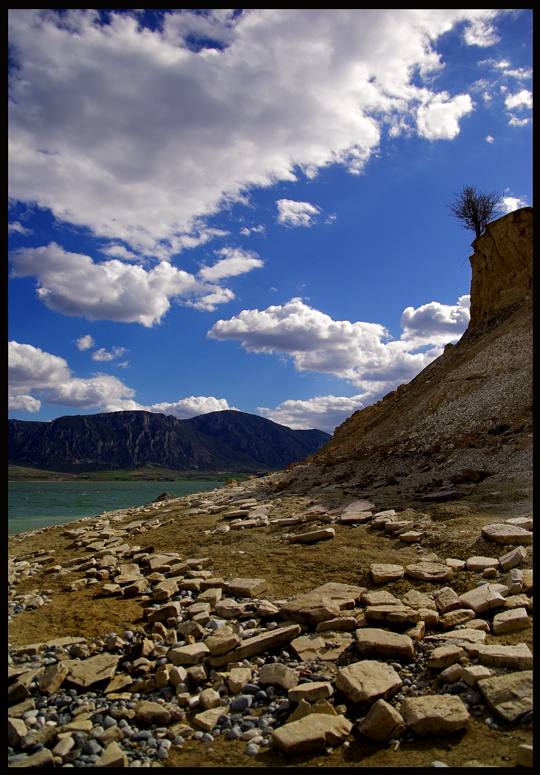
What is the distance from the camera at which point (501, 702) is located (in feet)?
12.5

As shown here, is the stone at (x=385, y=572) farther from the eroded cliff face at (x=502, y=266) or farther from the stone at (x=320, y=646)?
the eroded cliff face at (x=502, y=266)

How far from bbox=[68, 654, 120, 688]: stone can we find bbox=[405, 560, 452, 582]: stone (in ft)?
14.9

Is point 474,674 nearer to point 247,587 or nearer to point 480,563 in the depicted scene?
point 480,563

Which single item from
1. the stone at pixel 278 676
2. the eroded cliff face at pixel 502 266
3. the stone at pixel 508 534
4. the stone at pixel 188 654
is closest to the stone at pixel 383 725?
the stone at pixel 278 676

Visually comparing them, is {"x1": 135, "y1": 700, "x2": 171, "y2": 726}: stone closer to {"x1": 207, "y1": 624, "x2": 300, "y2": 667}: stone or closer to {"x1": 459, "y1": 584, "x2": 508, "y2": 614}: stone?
{"x1": 207, "y1": 624, "x2": 300, "y2": 667}: stone

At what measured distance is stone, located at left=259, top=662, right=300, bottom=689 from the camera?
15.1ft

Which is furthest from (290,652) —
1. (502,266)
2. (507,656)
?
(502,266)

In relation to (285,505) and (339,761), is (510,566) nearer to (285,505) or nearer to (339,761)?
(339,761)

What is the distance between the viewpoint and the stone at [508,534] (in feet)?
24.8

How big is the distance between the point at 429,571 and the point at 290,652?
2856mm

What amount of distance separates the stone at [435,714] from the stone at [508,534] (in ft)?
14.3
